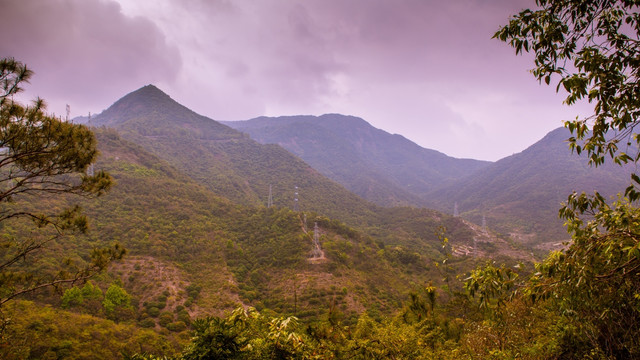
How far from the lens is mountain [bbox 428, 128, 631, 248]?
93.1m

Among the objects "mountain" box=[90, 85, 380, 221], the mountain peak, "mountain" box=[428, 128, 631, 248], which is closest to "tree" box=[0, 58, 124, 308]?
"mountain" box=[90, 85, 380, 221]

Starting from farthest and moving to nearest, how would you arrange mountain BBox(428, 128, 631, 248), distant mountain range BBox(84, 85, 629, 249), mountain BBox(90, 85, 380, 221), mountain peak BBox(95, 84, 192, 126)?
mountain peak BBox(95, 84, 192, 126) → mountain BBox(428, 128, 631, 248) → distant mountain range BBox(84, 85, 629, 249) → mountain BBox(90, 85, 380, 221)

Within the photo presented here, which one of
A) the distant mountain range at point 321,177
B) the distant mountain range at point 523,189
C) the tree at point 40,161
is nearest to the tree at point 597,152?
the tree at point 40,161

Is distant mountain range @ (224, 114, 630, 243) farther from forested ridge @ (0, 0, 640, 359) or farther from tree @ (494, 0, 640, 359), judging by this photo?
tree @ (494, 0, 640, 359)

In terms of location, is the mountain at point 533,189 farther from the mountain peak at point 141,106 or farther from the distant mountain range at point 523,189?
the mountain peak at point 141,106

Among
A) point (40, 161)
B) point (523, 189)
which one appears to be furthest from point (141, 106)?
point (523, 189)

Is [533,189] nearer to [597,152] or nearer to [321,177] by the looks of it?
[321,177]

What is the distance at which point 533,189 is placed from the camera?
119 m

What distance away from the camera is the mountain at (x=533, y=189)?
93.1m

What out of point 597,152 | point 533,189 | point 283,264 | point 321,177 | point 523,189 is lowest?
point 283,264

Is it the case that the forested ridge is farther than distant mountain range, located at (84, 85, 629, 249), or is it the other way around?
distant mountain range, located at (84, 85, 629, 249)

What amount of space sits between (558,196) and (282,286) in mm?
116819

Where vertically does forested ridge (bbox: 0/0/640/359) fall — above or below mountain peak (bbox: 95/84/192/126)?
below

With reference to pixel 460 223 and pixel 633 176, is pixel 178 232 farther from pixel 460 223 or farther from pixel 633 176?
pixel 460 223
